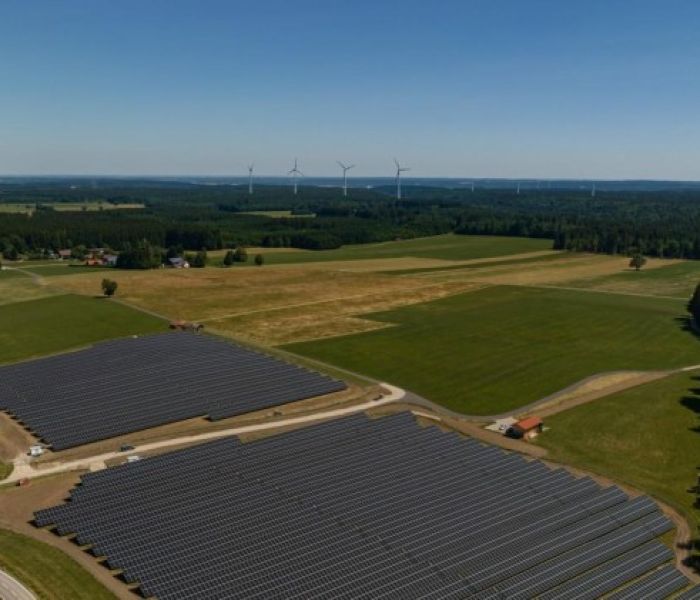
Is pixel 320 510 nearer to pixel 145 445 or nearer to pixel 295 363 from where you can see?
pixel 145 445

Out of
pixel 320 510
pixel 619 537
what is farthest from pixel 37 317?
pixel 619 537

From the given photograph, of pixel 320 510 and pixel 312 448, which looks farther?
pixel 312 448

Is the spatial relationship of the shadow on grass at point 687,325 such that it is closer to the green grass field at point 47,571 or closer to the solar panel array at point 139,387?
the solar panel array at point 139,387

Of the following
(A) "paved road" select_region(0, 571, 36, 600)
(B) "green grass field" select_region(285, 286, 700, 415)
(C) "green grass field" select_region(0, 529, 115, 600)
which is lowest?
(A) "paved road" select_region(0, 571, 36, 600)

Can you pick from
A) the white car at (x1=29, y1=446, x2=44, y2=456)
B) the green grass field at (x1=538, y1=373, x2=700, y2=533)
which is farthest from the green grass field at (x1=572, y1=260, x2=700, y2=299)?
the white car at (x1=29, y1=446, x2=44, y2=456)

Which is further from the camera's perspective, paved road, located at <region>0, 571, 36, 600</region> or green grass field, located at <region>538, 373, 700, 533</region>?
green grass field, located at <region>538, 373, 700, 533</region>

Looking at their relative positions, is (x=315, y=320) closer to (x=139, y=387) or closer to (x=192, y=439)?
(x=139, y=387)

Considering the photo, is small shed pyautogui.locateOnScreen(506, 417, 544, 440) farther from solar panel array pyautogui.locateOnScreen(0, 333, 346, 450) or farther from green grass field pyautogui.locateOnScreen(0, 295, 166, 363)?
green grass field pyautogui.locateOnScreen(0, 295, 166, 363)
